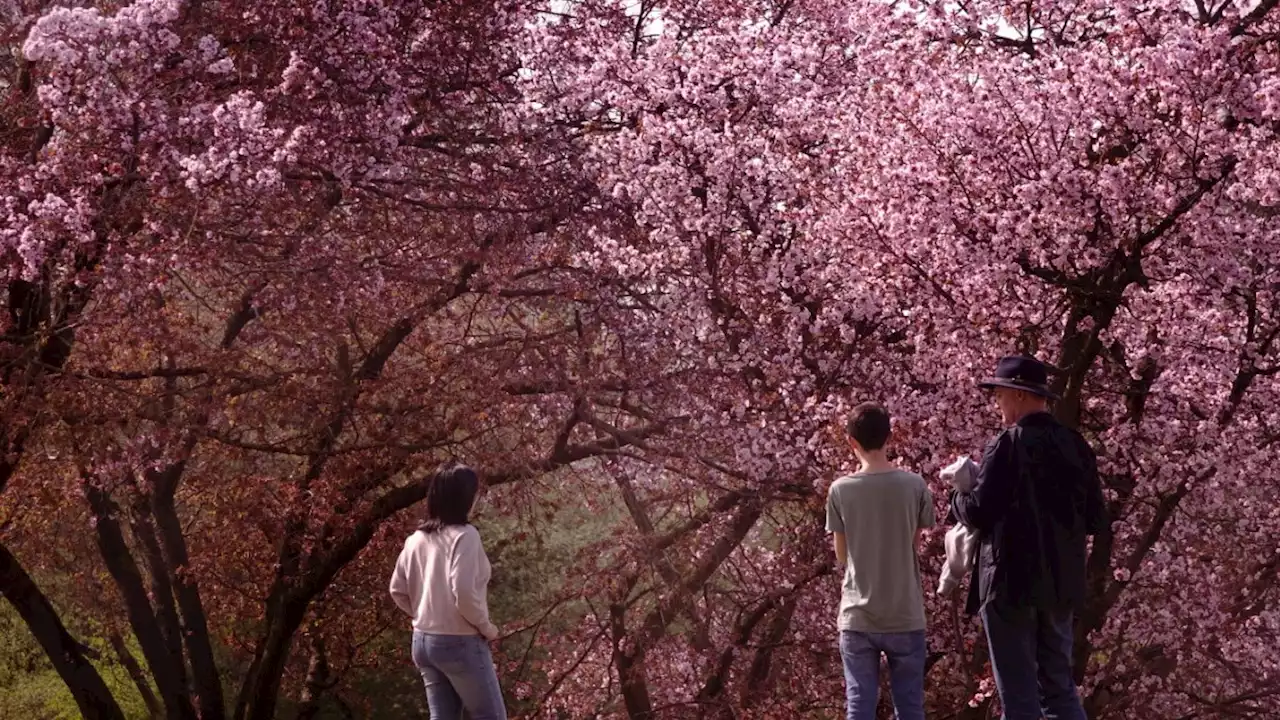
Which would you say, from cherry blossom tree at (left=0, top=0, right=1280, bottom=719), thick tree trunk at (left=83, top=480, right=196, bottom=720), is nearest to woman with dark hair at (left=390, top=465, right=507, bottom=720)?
cherry blossom tree at (left=0, top=0, right=1280, bottom=719)

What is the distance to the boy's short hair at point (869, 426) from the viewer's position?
593cm

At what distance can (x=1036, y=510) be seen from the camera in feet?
18.5

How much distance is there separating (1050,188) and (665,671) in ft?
28.3

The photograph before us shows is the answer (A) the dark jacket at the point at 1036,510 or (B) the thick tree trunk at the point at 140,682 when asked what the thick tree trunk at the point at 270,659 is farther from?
(A) the dark jacket at the point at 1036,510

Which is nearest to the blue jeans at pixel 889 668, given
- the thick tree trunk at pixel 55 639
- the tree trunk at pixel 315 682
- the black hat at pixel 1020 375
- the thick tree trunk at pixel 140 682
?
the black hat at pixel 1020 375

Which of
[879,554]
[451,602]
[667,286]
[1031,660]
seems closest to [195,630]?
[667,286]

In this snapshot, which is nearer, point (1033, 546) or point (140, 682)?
point (1033, 546)

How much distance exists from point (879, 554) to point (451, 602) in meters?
1.71

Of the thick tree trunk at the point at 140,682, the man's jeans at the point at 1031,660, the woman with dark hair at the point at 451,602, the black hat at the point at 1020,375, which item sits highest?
the thick tree trunk at the point at 140,682

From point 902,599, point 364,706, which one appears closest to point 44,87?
point 902,599

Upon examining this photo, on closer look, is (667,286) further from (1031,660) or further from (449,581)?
(1031,660)

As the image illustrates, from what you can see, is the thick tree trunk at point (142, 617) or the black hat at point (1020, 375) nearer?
the black hat at point (1020, 375)

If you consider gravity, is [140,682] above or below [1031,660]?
above

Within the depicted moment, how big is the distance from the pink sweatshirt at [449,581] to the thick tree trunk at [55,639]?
9.81m
